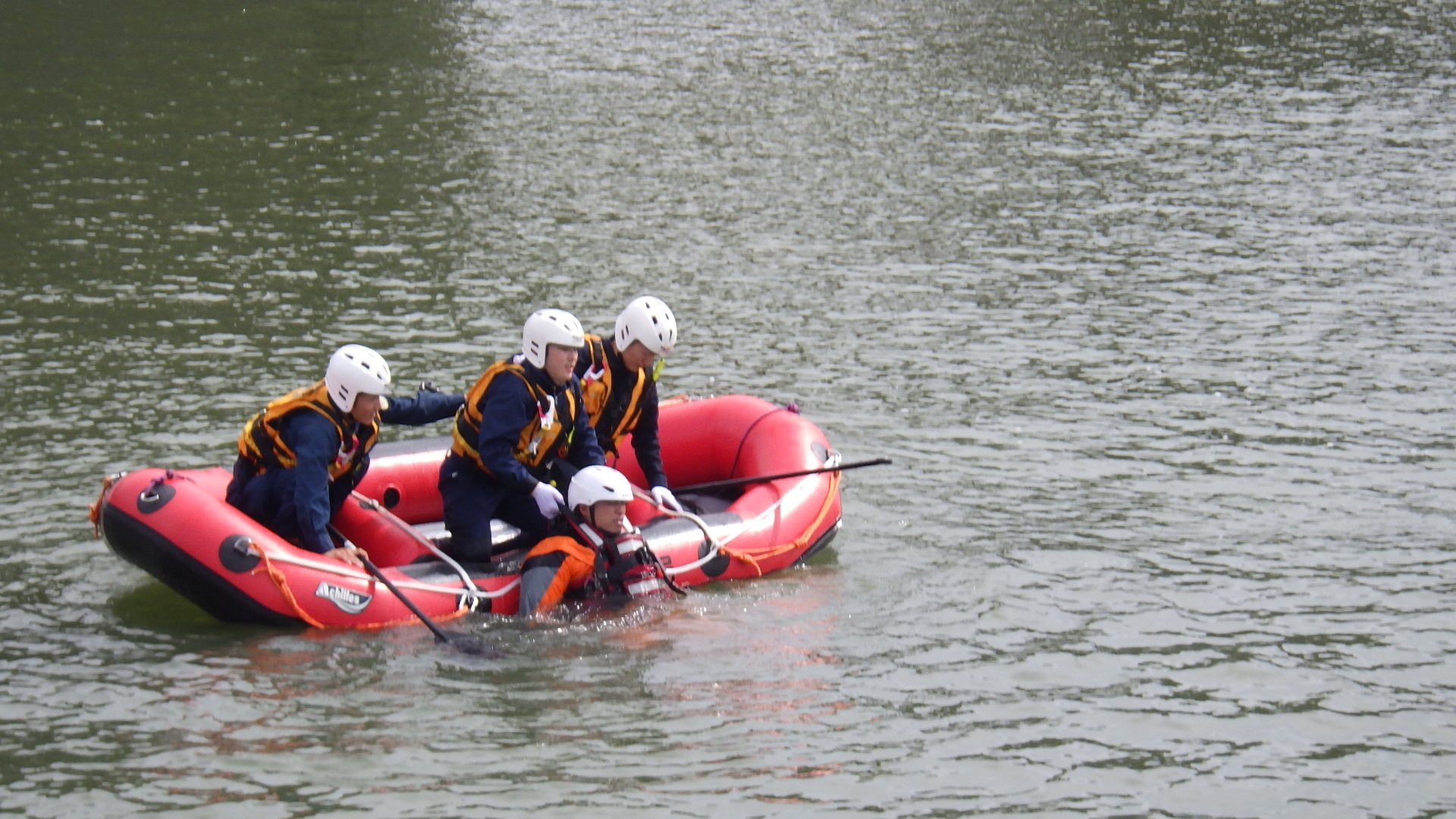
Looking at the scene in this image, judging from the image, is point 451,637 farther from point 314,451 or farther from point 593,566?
point 314,451

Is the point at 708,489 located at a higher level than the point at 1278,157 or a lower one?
lower

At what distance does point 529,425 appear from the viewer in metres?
7.91

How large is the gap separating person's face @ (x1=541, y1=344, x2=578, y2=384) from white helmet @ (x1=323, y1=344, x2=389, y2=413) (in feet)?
2.64

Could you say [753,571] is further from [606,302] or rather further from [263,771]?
[606,302]

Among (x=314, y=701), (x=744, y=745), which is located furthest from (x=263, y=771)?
(x=744, y=745)

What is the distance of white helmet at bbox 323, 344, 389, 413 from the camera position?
7328 mm

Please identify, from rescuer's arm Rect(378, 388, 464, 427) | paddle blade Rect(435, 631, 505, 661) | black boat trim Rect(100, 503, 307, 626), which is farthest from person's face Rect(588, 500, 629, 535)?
black boat trim Rect(100, 503, 307, 626)

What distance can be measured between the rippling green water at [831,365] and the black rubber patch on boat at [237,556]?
0.35 meters

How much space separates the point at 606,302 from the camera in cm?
1313

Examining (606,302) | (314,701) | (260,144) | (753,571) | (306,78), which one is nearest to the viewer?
(314,701)

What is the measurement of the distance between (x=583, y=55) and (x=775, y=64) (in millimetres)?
2729

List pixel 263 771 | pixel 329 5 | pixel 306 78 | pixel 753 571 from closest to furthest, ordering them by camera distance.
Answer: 1. pixel 263 771
2. pixel 753 571
3. pixel 306 78
4. pixel 329 5

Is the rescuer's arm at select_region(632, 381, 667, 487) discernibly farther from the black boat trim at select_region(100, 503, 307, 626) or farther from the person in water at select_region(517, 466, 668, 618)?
the black boat trim at select_region(100, 503, 307, 626)

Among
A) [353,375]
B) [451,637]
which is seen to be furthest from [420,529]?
[353,375]
